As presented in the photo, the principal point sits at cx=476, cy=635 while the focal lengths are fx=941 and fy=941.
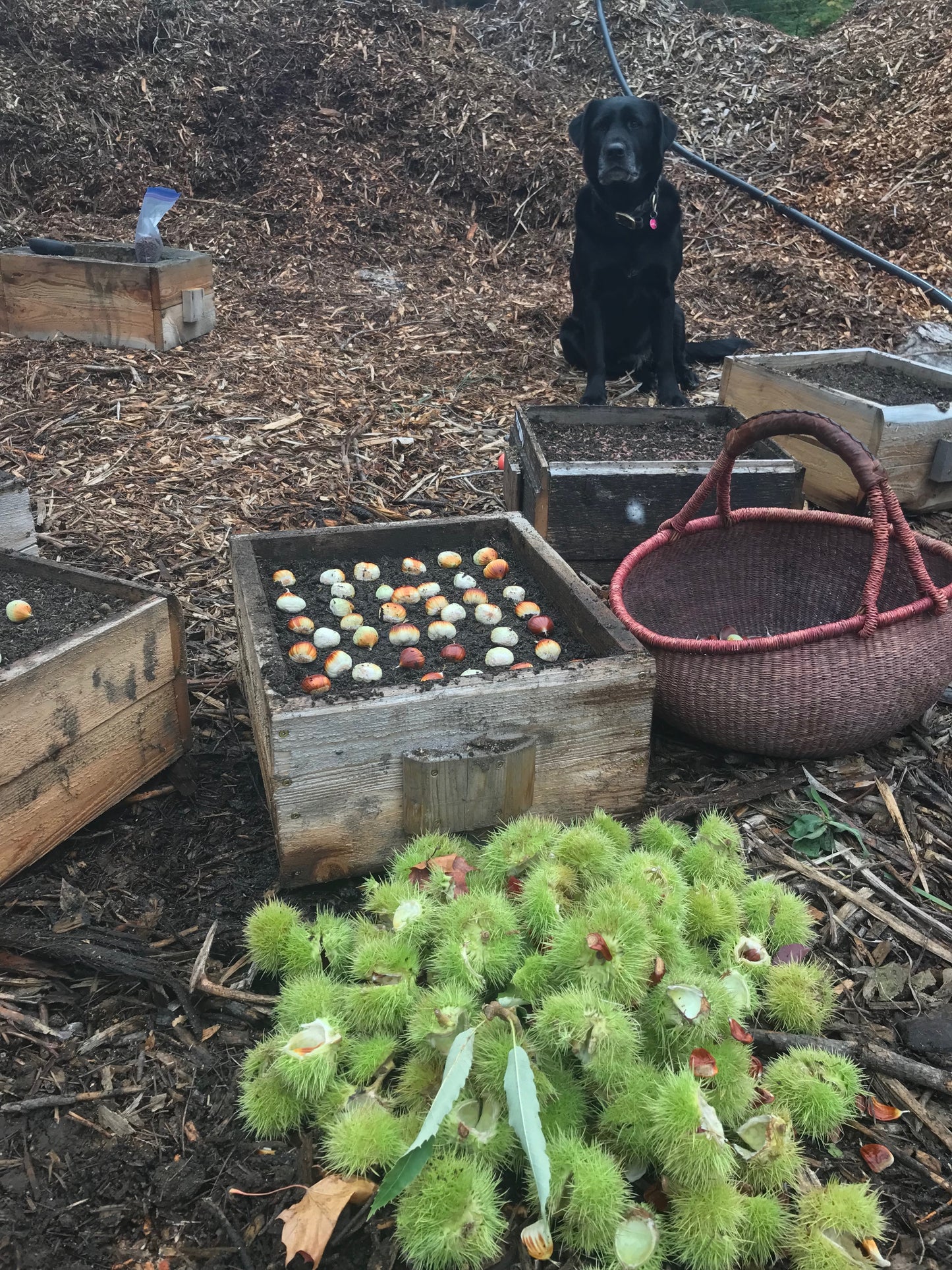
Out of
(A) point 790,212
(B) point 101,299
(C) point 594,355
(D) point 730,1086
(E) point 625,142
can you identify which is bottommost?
(D) point 730,1086

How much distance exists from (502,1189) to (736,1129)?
0.37 m

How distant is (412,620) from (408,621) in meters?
0.01

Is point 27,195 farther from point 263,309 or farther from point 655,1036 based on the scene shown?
point 655,1036

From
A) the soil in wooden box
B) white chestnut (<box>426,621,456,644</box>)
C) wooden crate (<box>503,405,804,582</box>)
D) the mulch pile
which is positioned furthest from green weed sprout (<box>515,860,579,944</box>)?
the soil in wooden box

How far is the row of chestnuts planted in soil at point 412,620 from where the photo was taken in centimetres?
239

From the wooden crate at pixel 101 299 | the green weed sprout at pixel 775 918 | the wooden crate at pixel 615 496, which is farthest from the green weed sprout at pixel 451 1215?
the wooden crate at pixel 101 299

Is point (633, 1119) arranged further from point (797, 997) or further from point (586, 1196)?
point (797, 997)

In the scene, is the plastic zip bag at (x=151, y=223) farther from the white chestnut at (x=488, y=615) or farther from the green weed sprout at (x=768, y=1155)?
the green weed sprout at (x=768, y=1155)

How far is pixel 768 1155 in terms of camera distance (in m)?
1.39

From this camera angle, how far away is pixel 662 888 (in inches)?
66.4

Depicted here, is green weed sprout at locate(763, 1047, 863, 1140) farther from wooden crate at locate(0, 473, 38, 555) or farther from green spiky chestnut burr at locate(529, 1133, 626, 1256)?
wooden crate at locate(0, 473, 38, 555)

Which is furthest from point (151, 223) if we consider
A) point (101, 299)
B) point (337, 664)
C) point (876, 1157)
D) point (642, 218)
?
point (876, 1157)

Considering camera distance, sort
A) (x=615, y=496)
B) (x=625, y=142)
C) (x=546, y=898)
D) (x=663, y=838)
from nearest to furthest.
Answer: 1. (x=546, y=898)
2. (x=663, y=838)
3. (x=615, y=496)
4. (x=625, y=142)

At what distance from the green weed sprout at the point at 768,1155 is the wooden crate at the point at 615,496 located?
2332 mm
